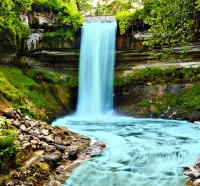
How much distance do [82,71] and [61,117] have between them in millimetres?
4768

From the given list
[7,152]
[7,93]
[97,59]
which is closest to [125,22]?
[97,59]

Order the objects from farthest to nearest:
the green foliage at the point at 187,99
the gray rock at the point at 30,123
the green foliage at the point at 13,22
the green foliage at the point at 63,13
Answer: the green foliage at the point at 63,13
the green foliage at the point at 187,99
the green foliage at the point at 13,22
the gray rock at the point at 30,123

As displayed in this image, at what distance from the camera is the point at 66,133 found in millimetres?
10430

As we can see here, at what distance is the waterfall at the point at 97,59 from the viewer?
64.2 feet

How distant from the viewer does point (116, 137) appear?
11.3 meters

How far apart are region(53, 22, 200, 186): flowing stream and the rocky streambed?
358mm

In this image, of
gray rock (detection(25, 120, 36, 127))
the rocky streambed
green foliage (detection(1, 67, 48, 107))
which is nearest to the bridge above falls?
green foliage (detection(1, 67, 48, 107))

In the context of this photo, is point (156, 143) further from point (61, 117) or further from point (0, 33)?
point (0, 33)

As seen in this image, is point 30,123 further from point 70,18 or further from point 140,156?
point 70,18

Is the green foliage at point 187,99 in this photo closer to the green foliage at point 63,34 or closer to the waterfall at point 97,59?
the waterfall at point 97,59

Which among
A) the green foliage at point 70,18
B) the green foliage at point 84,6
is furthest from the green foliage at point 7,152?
the green foliage at point 84,6

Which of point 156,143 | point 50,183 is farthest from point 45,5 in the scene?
point 50,183

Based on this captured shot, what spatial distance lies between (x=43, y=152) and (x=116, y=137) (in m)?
3.90

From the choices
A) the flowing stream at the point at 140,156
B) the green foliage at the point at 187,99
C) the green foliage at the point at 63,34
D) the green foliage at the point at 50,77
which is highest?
the green foliage at the point at 63,34
